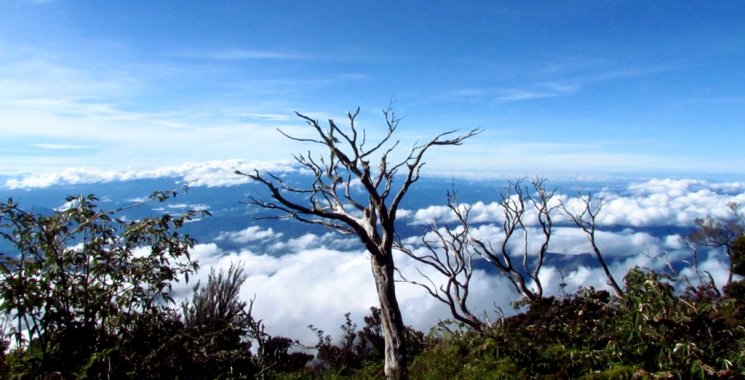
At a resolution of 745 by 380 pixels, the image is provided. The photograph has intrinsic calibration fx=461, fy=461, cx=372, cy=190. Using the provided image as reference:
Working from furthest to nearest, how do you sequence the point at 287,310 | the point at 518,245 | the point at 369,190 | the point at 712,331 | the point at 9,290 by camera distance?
the point at 518,245 < the point at 287,310 < the point at 369,190 < the point at 712,331 < the point at 9,290

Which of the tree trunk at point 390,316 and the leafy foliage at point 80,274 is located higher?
the leafy foliage at point 80,274

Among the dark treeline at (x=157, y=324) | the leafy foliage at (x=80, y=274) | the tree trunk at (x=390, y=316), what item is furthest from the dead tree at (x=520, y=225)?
the leafy foliage at (x=80, y=274)

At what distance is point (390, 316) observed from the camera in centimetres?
702

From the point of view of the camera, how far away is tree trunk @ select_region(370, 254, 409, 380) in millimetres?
6906

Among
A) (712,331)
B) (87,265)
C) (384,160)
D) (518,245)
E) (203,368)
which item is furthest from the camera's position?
(518,245)

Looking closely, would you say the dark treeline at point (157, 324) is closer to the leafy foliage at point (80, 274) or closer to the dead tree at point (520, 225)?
the leafy foliage at point (80, 274)

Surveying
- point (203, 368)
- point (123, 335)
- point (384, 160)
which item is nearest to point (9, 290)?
point (123, 335)

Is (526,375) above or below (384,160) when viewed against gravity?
below

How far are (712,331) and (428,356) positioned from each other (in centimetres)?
437

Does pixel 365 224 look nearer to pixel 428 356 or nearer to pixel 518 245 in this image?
pixel 428 356

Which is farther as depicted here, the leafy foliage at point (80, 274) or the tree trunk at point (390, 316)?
the tree trunk at point (390, 316)

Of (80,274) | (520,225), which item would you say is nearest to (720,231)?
(520,225)

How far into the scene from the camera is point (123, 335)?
5062 millimetres

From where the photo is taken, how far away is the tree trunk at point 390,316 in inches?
272
